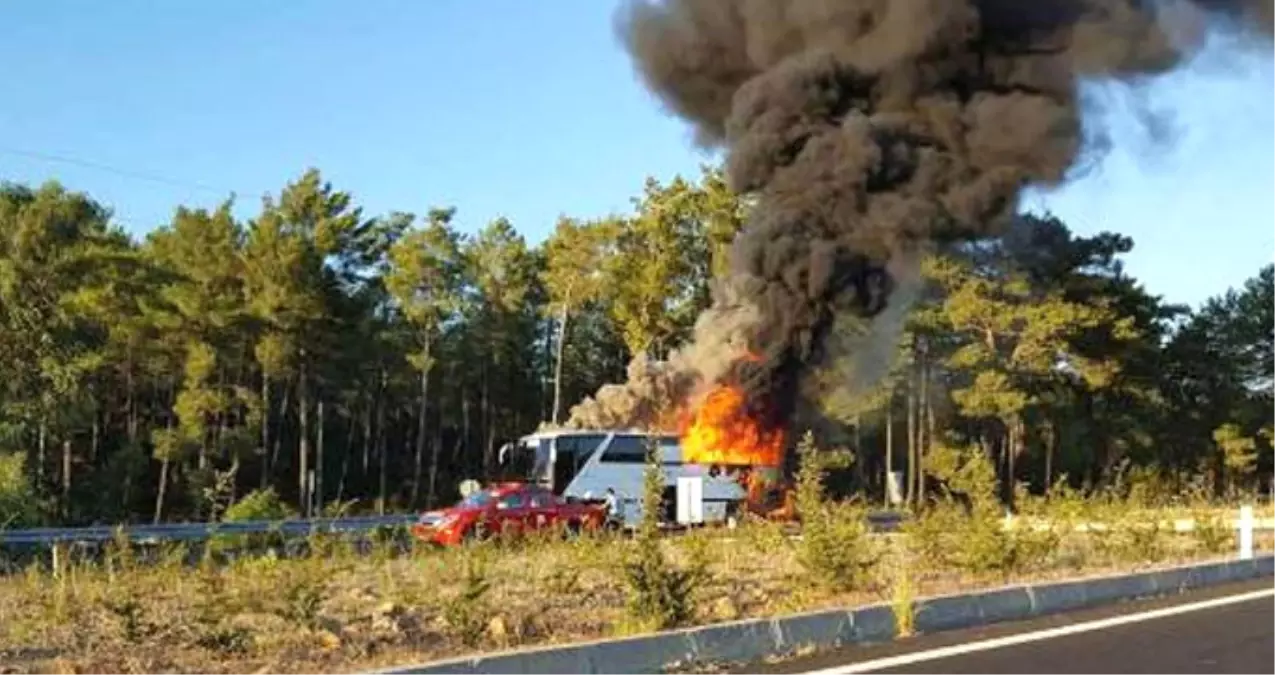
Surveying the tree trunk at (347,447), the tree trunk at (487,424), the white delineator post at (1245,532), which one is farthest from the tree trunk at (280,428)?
the white delineator post at (1245,532)

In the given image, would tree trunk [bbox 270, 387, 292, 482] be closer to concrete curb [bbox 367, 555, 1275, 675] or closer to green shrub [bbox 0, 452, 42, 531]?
green shrub [bbox 0, 452, 42, 531]

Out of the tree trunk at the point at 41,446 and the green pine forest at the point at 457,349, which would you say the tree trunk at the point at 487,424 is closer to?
the green pine forest at the point at 457,349

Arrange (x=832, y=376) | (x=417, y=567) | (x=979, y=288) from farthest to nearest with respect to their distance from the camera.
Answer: (x=979, y=288) < (x=832, y=376) < (x=417, y=567)

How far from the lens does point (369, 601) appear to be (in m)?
13.0

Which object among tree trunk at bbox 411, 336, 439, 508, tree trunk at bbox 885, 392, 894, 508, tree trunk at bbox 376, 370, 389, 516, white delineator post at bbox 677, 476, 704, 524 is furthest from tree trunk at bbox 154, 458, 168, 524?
white delineator post at bbox 677, 476, 704, 524

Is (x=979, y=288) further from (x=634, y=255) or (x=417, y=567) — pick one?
(x=417, y=567)

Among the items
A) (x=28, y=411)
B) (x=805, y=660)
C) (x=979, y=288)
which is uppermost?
(x=979, y=288)

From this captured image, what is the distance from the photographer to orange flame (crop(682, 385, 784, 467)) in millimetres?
33594

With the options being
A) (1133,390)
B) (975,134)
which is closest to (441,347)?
(1133,390)

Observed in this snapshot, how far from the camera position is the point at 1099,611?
43.5 ft

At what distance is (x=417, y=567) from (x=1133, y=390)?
4148cm

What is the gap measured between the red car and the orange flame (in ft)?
16.5

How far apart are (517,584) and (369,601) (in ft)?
5.19

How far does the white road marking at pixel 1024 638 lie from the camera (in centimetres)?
964
